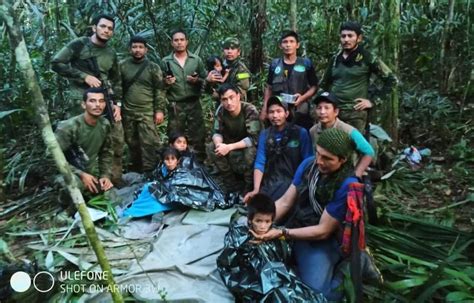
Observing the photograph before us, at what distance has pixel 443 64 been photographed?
8.16m

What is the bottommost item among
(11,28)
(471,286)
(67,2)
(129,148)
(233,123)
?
(471,286)

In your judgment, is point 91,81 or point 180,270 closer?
point 180,270

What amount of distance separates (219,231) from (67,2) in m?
4.72

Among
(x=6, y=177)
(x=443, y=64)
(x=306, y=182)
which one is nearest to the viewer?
(x=306, y=182)

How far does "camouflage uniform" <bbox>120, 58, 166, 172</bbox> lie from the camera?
5.59m

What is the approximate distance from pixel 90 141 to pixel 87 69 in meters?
0.98

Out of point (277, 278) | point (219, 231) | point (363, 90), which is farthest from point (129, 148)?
point (277, 278)

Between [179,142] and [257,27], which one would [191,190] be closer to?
[179,142]

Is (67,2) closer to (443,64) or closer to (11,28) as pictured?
(11,28)

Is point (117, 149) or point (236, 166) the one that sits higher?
point (117, 149)

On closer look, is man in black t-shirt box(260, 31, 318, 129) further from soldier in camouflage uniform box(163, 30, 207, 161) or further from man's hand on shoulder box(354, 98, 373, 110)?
soldier in camouflage uniform box(163, 30, 207, 161)

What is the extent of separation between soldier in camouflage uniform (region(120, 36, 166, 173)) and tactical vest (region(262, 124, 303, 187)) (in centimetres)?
182

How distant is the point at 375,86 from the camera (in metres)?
5.20

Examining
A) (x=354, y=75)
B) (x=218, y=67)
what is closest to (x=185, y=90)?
(x=218, y=67)
